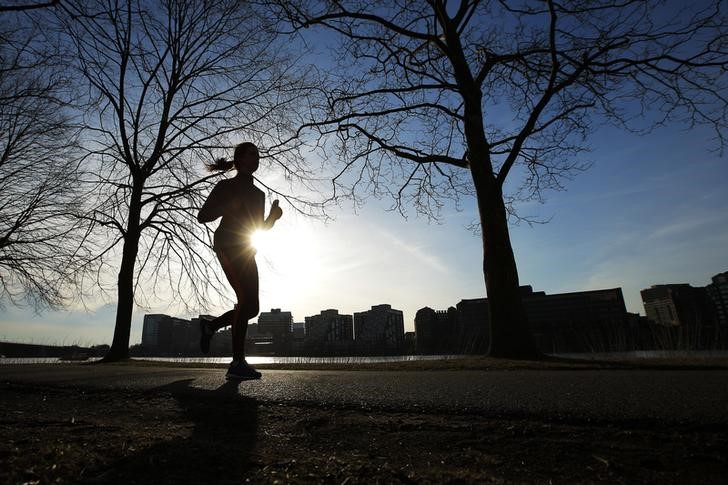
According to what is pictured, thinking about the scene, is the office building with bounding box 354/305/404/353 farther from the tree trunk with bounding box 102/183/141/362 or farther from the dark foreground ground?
the dark foreground ground

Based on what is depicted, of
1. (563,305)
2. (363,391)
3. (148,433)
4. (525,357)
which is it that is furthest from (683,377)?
(563,305)

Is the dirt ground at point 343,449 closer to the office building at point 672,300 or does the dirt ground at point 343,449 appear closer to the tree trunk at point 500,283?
the tree trunk at point 500,283

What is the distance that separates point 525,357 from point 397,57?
7182 mm

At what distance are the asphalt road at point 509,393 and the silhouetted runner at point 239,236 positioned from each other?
47cm

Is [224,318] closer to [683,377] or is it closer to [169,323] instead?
[683,377]

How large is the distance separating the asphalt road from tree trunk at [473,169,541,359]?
3.20m

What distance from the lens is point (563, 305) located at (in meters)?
131


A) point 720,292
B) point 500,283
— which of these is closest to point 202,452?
point 500,283

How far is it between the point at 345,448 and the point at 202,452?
59 centimetres

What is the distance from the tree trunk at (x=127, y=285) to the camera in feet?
32.9

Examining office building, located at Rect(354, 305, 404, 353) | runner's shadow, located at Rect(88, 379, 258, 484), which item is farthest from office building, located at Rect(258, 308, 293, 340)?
runner's shadow, located at Rect(88, 379, 258, 484)

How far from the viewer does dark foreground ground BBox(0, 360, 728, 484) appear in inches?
51.1

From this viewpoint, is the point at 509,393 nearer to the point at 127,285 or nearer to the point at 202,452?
the point at 202,452

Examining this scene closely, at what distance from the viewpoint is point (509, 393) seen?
2578 mm
